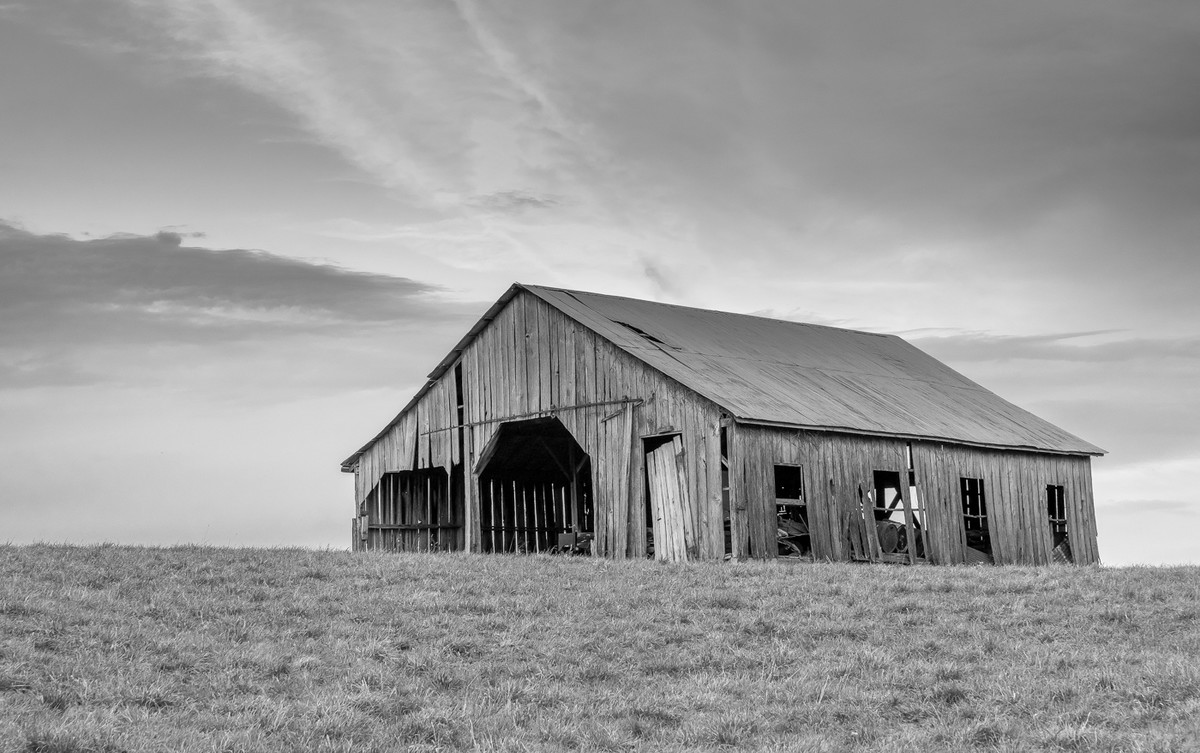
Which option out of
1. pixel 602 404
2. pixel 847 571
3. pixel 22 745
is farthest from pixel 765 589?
pixel 22 745

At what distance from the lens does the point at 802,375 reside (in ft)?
110

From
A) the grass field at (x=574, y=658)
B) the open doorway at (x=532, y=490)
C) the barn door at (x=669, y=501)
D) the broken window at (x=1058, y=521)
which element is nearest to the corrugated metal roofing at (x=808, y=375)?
the broken window at (x=1058, y=521)

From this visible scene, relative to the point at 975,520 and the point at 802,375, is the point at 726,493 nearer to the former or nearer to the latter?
the point at 802,375

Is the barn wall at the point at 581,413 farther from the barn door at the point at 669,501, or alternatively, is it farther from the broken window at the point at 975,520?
the broken window at the point at 975,520

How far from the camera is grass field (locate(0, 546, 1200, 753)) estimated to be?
11438 mm

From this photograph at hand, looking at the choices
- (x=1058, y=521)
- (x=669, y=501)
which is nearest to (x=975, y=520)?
(x=1058, y=521)

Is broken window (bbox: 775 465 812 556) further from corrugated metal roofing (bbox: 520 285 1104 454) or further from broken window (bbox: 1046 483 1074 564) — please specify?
broken window (bbox: 1046 483 1074 564)

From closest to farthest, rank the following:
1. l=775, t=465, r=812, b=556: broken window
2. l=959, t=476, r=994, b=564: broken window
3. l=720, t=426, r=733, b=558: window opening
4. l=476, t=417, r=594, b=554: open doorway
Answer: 1. l=720, t=426, r=733, b=558: window opening
2. l=775, t=465, r=812, b=556: broken window
3. l=959, t=476, r=994, b=564: broken window
4. l=476, t=417, r=594, b=554: open doorway

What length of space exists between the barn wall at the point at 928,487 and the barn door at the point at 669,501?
1367 mm

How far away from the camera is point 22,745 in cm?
1026

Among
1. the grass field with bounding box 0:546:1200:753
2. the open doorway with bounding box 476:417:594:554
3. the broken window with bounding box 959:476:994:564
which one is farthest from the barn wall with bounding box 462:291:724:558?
the broken window with bounding box 959:476:994:564

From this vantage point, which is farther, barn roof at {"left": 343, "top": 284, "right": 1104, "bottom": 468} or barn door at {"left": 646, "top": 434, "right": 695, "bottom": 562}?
barn roof at {"left": 343, "top": 284, "right": 1104, "bottom": 468}

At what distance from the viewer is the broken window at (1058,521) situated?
35375 mm

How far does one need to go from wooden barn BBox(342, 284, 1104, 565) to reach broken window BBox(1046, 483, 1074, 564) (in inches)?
3.2
